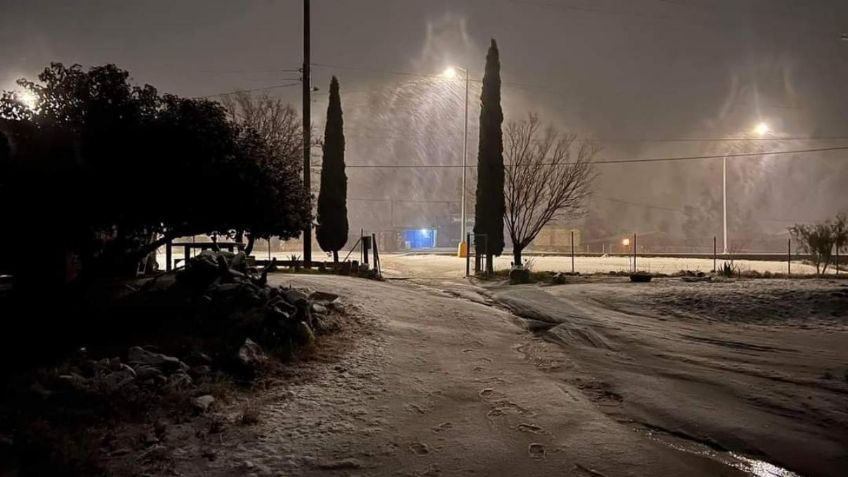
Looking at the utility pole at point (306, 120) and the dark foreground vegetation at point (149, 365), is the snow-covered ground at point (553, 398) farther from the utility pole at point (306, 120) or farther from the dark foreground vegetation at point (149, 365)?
the utility pole at point (306, 120)

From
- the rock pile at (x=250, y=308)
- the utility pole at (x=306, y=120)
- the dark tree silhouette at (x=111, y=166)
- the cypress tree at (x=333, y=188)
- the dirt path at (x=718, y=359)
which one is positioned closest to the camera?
the dirt path at (x=718, y=359)

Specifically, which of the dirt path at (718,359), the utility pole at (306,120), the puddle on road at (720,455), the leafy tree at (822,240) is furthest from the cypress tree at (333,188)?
the leafy tree at (822,240)

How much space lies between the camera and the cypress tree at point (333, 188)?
2375 cm

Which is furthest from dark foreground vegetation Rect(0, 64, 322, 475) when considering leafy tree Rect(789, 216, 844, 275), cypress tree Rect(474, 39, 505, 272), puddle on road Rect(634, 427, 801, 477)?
leafy tree Rect(789, 216, 844, 275)

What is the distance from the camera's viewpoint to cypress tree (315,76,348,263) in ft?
77.9

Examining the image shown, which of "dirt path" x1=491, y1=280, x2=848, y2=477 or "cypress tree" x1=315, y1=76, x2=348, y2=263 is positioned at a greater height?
"cypress tree" x1=315, y1=76, x2=348, y2=263

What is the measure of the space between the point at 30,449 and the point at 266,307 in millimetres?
4273

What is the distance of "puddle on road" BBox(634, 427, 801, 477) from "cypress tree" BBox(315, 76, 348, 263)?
19.4 meters

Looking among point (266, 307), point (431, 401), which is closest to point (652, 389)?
point (431, 401)

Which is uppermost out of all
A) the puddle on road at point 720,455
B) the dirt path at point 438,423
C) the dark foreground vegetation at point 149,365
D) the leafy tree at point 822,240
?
the leafy tree at point 822,240

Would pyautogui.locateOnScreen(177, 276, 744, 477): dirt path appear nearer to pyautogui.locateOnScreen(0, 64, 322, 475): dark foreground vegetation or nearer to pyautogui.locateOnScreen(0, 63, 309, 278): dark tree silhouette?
pyautogui.locateOnScreen(0, 64, 322, 475): dark foreground vegetation

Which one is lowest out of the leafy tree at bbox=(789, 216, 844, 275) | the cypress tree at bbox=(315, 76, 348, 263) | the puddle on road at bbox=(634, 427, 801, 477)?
the puddle on road at bbox=(634, 427, 801, 477)

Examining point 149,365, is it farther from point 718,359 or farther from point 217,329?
point 718,359

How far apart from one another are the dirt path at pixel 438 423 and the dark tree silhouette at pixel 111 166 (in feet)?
11.6
